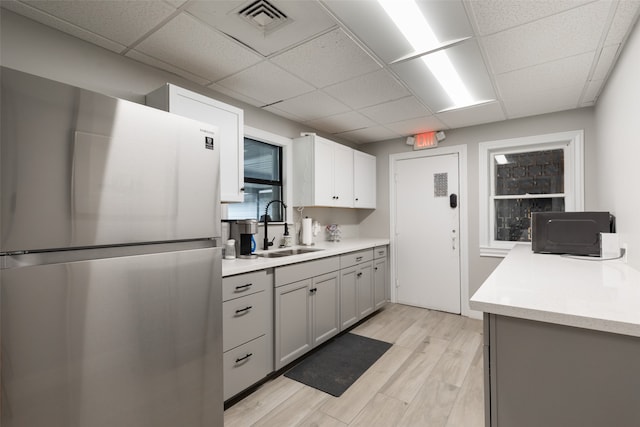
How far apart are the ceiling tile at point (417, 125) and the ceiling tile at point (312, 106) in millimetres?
878

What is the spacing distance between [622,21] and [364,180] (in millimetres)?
2810

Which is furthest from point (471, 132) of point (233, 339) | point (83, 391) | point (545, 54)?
point (83, 391)

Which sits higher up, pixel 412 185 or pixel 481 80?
pixel 481 80

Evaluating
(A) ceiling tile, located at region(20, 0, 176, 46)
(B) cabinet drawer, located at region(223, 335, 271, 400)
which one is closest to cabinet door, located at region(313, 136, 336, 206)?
(B) cabinet drawer, located at region(223, 335, 271, 400)

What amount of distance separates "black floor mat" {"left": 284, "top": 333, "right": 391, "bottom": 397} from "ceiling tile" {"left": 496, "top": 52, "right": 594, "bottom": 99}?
2583 mm

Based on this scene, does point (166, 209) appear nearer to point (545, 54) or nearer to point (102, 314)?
point (102, 314)

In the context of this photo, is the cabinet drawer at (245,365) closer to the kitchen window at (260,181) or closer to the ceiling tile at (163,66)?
the kitchen window at (260,181)

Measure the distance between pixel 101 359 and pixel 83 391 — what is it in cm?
12

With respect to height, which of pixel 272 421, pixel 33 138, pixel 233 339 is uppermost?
pixel 33 138

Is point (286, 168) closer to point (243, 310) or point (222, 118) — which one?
point (222, 118)

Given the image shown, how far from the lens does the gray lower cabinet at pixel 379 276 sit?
12.4 ft

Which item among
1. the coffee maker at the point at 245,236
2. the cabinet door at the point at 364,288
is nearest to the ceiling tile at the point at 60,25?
the coffee maker at the point at 245,236

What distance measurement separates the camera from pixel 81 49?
1.82 m

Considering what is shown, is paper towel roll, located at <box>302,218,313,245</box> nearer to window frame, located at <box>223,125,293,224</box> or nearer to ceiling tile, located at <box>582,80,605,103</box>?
window frame, located at <box>223,125,293,224</box>
